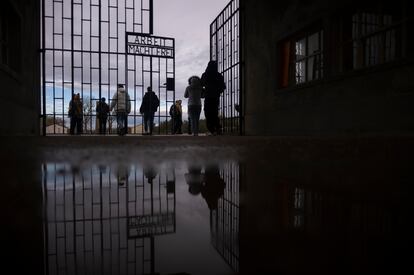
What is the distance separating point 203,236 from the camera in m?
0.46

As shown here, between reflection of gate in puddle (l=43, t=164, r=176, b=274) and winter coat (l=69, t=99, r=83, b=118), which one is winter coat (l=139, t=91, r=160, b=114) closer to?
winter coat (l=69, t=99, r=83, b=118)

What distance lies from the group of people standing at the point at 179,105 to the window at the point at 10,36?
3.16 metres

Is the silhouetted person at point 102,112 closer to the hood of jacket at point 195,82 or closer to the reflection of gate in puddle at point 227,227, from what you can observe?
the hood of jacket at point 195,82

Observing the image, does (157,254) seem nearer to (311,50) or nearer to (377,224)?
(377,224)

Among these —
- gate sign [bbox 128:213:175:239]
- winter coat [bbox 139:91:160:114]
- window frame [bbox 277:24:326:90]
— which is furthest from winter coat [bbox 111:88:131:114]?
gate sign [bbox 128:213:175:239]

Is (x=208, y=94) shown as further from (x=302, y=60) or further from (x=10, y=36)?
(x=10, y=36)

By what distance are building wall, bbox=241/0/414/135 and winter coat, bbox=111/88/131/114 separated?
334 cm

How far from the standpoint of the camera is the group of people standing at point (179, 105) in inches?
286

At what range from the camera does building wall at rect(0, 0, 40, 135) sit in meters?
5.00

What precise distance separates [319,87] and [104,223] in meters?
5.45

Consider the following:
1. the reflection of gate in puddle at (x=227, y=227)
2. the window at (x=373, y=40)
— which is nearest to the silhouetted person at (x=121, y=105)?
the window at (x=373, y=40)

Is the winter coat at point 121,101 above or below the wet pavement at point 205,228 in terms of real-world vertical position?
above

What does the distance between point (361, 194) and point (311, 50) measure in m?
6.12

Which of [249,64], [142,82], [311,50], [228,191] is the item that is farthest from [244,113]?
[228,191]
